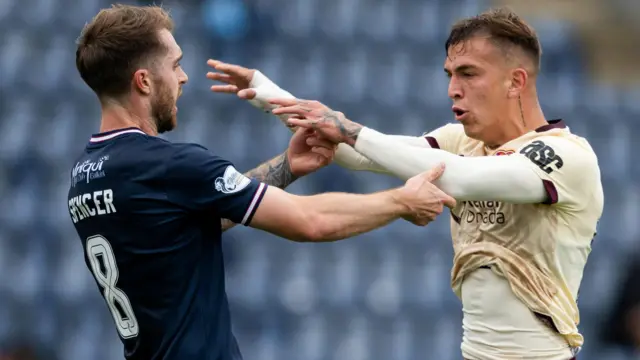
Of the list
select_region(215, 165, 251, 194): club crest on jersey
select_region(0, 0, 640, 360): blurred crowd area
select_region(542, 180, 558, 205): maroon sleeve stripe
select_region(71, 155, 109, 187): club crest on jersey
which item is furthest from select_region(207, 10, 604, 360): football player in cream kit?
select_region(0, 0, 640, 360): blurred crowd area

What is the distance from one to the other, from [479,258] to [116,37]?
1.65 metres

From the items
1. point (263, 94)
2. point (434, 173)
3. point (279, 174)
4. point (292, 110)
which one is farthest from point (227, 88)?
point (434, 173)

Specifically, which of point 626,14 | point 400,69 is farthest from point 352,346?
point 626,14

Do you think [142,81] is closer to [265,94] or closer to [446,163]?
[265,94]

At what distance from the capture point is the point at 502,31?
4605 mm

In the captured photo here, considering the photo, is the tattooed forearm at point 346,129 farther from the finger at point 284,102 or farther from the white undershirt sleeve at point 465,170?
the finger at point 284,102

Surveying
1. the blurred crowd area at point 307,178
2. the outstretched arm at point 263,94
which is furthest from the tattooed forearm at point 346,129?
the blurred crowd area at point 307,178

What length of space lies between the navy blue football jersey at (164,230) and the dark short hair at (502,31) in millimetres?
1148

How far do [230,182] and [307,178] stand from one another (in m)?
4.82

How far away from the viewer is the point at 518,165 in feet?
14.4

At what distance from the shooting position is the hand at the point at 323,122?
464cm

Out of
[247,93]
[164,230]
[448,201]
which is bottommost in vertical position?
[164,230]

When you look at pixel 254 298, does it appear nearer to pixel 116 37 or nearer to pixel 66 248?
pixel 66 248

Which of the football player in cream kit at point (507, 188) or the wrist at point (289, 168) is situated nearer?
the football player in cream kit at point (507, 188)
